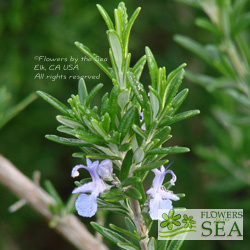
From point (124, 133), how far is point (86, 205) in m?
0.15

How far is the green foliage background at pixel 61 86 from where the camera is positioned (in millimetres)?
2145

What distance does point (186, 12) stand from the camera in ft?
8.96

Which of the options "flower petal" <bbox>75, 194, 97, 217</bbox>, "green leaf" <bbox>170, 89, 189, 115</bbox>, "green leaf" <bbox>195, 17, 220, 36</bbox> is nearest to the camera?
"flower petal" <bbox>75, 194, 97, 217</bbox>

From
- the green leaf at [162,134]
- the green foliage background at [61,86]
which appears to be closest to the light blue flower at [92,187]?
the green leaf at [162,134]

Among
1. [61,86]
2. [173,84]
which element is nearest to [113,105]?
[173,84]

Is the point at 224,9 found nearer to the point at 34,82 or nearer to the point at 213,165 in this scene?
the point at 213,165

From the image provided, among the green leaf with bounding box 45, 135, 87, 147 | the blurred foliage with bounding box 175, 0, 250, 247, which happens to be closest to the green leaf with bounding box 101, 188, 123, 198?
the green leaf with bounding box 45, 135, 87, 147

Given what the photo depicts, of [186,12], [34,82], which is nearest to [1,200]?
[34,82]

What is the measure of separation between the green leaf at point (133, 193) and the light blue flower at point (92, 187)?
39 mm

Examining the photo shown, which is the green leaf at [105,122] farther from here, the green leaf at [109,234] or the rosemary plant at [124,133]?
the green leaf at [109,234]

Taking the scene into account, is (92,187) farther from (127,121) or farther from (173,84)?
(173,84)

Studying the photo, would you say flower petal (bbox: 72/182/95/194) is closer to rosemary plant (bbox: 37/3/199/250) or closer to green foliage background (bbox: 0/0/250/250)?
rosemary plant (bbox: 37/3/199/250)

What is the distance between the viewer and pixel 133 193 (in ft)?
2.60

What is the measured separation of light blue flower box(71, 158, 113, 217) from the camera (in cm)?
74
